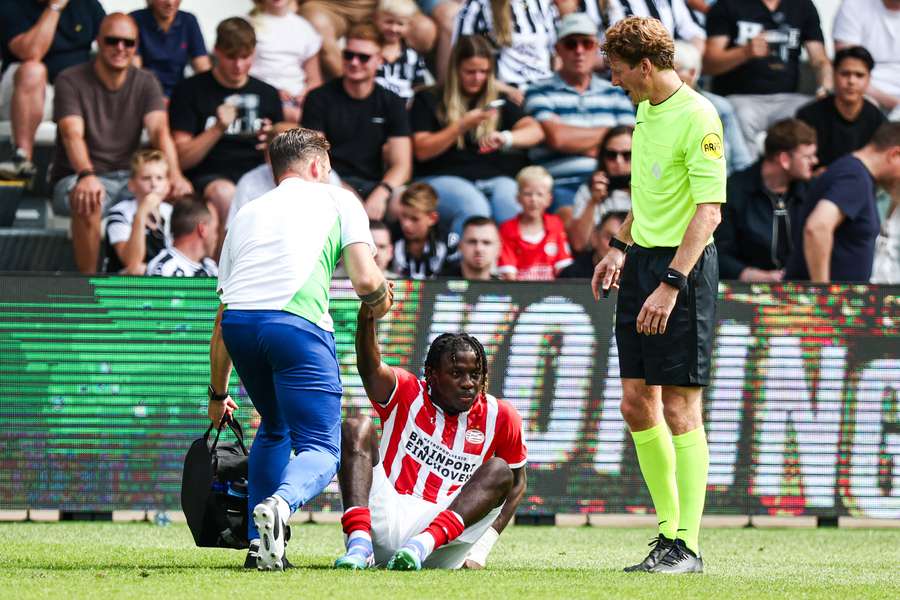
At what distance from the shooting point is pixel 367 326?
6.14m

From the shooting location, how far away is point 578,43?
12.4 m

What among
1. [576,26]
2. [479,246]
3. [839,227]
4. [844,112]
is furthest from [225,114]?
[844,112]

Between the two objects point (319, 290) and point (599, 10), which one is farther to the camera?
point (599, 10)

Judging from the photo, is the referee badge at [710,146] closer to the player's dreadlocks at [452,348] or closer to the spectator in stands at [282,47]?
the player's dreadlocks at [452,348]

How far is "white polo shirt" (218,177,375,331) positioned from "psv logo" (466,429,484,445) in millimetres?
956

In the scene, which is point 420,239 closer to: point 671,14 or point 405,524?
point 671,14

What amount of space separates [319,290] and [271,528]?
958 mm

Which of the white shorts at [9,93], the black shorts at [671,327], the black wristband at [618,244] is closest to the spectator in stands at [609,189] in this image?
the white shorts at [9,93]

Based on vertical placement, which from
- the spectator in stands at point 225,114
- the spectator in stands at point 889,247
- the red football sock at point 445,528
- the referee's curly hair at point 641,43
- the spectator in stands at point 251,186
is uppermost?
the referee's curly hair at point 641,43

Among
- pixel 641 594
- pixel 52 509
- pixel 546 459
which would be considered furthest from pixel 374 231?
pixel 641 594

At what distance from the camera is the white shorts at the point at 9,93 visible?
39.2ft

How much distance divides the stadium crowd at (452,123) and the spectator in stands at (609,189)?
0.02m

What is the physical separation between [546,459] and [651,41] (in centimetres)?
383

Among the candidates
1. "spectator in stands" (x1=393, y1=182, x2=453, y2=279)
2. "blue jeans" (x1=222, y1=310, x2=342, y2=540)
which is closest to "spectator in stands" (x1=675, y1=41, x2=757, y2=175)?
"spectator in stands" (x1=393, y1=182, x2=453, y2=279)
